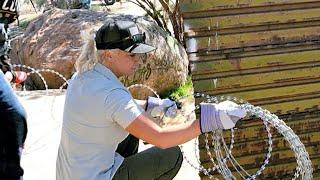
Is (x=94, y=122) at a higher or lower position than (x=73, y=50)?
higher

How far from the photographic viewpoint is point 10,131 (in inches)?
133

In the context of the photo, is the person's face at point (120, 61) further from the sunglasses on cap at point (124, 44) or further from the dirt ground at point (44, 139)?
the dirt ground at point (44, 139)

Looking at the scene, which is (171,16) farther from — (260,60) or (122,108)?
(122,108)

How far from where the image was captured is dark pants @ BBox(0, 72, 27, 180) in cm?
330

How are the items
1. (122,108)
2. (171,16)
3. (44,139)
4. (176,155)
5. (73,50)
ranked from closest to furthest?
(122,108), (176,155), (44,139), (73,50), (171,16)

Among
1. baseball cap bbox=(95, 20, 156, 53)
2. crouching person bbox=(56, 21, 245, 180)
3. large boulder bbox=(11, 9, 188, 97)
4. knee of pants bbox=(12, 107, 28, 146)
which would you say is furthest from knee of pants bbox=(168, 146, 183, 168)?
large boulder bbox=(11, 9, 188, 97)

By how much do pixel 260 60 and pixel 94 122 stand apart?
183cm

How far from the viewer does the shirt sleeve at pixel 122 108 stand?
2871 millimetres

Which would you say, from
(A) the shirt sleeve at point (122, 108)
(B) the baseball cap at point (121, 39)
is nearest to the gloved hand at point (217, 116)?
(A) the shirt sleeve at point (122, 108)

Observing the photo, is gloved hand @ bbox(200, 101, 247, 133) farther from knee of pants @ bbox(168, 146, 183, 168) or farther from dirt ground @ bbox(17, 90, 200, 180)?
dirt ground @ bbox(17, 90, 200, 180)

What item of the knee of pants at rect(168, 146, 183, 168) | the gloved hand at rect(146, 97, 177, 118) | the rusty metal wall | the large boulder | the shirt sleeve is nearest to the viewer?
the shirt sleeve

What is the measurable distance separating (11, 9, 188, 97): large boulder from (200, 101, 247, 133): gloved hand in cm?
600

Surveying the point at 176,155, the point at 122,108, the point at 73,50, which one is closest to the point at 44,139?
the point at 73,50

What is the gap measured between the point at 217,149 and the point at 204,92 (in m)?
0.87
